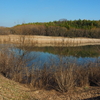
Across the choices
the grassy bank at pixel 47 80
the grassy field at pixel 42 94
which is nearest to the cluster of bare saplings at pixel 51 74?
the grassy bank at pixel 47 80

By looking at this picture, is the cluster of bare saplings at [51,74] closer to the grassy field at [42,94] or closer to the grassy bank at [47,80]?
the grassy bank at [47,80]

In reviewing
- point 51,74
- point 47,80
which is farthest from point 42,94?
point 51,74

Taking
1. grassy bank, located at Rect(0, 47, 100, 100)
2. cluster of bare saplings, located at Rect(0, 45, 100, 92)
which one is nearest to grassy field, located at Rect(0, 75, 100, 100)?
grassy bank, located at Rect(0, 47, 100, 100)

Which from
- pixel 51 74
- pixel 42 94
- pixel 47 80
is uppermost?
pixel 51 74

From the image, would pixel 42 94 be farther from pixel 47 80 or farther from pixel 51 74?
pixel 51 74

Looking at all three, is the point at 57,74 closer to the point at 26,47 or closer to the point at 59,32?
the point at 26,47

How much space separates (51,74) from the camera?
8055 millimetres

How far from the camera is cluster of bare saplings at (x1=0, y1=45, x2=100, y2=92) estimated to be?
282 inches

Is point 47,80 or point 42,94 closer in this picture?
point 42,94

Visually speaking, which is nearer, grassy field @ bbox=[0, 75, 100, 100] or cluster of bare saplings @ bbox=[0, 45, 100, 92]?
grassy field @ bbox=[0, 75, 100, 100]

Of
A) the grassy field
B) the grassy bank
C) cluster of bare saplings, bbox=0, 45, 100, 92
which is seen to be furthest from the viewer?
cluster of bare saplings, bbox=0, 45, 100, 92

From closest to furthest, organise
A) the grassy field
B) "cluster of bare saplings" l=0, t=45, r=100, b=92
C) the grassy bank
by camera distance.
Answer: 1. the grassy field
2. the grassy bank
3. "cluster of bare saplings" l=0, t=45, r=100, b=92

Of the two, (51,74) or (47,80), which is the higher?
(51,74)

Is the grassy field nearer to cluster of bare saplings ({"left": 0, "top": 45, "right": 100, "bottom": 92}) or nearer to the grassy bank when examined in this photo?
the grassy bank
